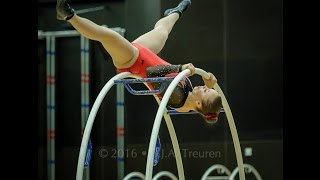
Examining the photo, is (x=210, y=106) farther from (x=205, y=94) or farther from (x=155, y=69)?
(x=155, y=69)

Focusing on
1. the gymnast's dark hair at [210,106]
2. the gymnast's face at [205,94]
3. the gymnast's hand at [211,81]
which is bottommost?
the gymnast's dark hair at [210,106]

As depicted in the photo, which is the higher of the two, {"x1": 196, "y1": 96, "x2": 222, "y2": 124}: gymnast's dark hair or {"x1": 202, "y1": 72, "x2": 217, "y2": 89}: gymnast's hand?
{"x1": 202, "y1": 72, "x2": 217, "y2": 89}: gymnast's hand

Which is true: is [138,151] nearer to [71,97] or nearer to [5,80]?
[71,97]

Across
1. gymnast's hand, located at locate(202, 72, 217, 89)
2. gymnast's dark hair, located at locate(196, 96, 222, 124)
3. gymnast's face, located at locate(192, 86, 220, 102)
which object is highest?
gymnast's hand, located at locate(202, 72, 217, 89)

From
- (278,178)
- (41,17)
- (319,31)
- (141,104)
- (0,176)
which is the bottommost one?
(278,178)

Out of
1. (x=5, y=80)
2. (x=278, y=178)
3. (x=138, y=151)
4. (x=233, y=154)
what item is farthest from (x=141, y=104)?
(x=5, y=80)

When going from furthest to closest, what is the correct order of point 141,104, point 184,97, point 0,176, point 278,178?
1. point 141,104
2. point 278,178
3. point 184,97
4. point 0,176

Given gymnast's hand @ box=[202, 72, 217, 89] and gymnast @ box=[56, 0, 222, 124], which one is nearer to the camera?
gymnast @ box=[56, 0, 222, 124]

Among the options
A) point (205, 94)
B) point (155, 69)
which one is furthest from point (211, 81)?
point (155, 69)

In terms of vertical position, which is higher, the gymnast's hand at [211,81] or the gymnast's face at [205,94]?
the gymnast's hand at [211,81]

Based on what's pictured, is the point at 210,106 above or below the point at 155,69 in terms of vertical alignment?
below

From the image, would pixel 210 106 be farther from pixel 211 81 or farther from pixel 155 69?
pixel 155 69

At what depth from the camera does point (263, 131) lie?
2.99 m

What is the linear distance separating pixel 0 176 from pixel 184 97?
91 cm
